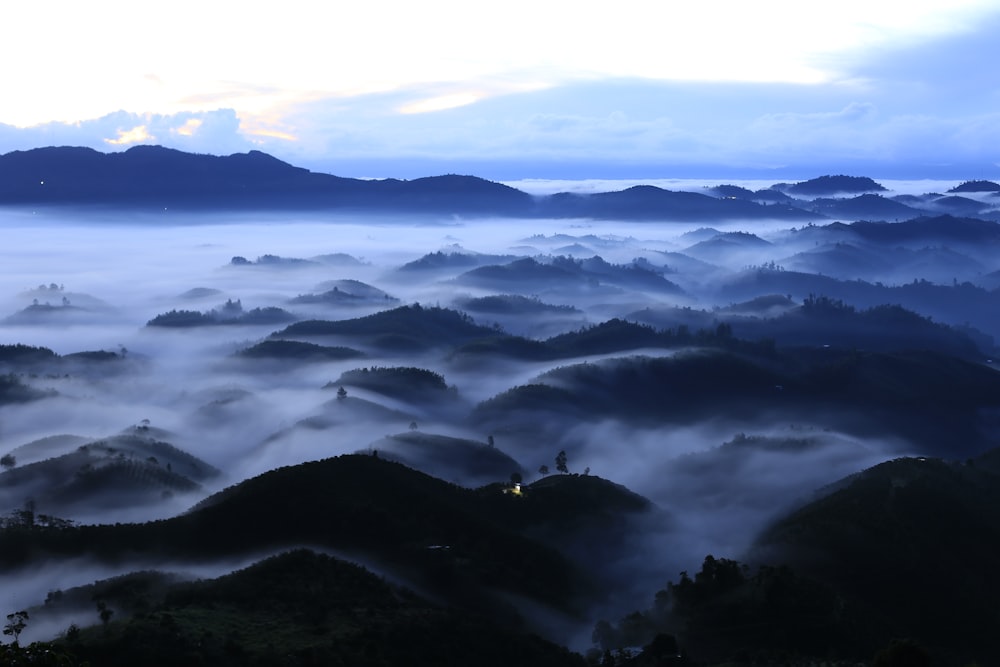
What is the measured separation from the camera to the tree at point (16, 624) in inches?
4845

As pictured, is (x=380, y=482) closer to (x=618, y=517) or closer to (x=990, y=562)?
(x=618, y=517)

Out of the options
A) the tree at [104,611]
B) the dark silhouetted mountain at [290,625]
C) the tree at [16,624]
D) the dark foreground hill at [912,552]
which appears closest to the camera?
the dark silhouetted mountain at [290,625]

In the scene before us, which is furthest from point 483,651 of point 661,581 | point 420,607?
point 661,581

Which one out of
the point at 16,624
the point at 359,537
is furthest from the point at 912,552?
the point at 16,624

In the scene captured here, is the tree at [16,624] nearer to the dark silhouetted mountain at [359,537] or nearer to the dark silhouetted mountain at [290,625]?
the dark silhouetted mountain at [290,625]

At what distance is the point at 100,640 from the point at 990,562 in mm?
142913

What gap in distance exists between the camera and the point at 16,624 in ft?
422

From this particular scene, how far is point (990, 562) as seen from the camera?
167 metres

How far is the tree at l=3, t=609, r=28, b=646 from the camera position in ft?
404

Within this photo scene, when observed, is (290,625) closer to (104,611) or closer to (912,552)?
(104,611)

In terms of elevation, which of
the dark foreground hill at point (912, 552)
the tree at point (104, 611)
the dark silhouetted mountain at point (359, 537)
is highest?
the tree at point (104, 611)

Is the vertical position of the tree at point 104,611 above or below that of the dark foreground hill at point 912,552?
above

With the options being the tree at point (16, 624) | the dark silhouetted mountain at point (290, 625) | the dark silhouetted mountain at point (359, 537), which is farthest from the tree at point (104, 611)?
the dark silhouetted mountain at point (359, 537)

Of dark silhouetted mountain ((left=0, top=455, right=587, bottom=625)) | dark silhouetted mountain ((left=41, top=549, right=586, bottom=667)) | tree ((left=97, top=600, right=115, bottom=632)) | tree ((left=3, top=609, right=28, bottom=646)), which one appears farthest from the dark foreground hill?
tree ((left=3, top=609, right=28, bottom=646))
